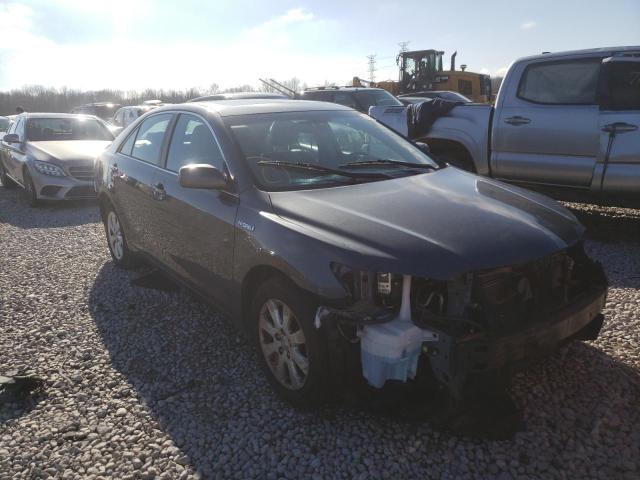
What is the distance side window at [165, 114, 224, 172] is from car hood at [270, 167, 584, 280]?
2.48 feet

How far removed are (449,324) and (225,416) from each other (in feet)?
4.49

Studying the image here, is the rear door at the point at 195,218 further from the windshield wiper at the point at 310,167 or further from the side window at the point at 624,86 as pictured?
the side window at the point at 624,86

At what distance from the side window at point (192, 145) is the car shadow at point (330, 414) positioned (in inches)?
52.2

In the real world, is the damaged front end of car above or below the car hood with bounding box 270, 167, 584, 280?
below

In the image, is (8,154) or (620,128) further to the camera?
(8,154)

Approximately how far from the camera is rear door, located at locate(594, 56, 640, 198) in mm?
5242

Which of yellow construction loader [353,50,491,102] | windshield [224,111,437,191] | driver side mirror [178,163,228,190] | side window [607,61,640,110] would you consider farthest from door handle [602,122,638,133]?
yellow construction loader [353,50,491,102]

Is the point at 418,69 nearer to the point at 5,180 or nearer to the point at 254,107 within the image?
the point at 5,180

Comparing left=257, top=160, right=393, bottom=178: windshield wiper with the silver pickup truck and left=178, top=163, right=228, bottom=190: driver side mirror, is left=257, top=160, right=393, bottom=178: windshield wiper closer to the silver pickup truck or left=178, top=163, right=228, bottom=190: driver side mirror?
left=178, top=163, right=228, bottom=190: driver side mirror

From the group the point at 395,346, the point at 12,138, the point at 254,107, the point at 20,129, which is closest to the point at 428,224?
the point at 395,346

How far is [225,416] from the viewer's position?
2770 mm

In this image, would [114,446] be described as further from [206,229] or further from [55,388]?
[206,229]

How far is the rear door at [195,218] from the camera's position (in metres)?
3.15

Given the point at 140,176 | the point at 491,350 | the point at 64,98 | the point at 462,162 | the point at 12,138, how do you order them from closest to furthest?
the point at 491,350, the point at 140,176, the point at 462,162, the point at 12,138, the point at 64,98
